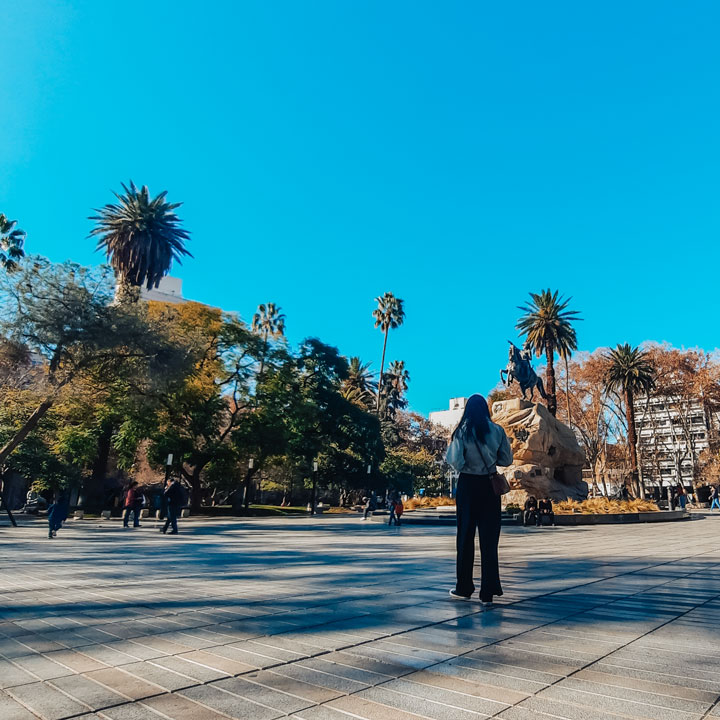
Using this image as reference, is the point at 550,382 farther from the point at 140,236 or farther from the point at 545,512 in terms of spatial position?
the point at 140,236

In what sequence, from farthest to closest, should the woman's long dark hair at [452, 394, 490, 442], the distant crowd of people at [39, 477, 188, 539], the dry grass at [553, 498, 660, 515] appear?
the dry grass at [553, 498, 660, 515] < the distant crowd of people at [39, 477, 188, 539] < the woman's long dark hair at [452, 394, 490, 442]

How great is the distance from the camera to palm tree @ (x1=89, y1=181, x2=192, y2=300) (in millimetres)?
37250

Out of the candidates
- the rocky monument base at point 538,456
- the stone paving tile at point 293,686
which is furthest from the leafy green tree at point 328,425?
the stone paving tile at point 293,686

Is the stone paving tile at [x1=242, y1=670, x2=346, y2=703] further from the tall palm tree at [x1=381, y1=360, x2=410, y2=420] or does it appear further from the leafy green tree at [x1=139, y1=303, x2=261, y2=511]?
the tall palm tree at [x1=381, y1=360, x2=410, y2=420]

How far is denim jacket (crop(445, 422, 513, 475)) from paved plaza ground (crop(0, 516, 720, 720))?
1184 millimetres

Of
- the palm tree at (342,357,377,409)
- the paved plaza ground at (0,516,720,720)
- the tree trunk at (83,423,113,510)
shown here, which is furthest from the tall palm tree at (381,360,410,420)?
Result: the paved plaza ground at (0,516,720,720)

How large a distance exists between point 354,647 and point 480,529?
6.18 feet

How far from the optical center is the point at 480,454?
16.4 ft

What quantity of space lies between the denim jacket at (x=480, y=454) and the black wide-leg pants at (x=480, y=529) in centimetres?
8

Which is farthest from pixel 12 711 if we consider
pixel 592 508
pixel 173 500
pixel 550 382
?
pixel 550 382

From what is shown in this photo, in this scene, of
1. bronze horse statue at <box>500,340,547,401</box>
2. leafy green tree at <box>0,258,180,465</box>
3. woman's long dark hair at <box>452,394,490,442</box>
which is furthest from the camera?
bronze horse statue at <box>500,340,547,401</box>

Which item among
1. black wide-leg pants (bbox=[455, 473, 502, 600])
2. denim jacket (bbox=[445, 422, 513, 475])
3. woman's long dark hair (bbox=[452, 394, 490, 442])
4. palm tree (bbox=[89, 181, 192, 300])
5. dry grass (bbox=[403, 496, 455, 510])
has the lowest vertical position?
dry grass (bbox=[403, 496, 455, 510])

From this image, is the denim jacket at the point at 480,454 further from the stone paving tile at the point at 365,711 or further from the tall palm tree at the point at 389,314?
the tall palm tree at the point at 389,314

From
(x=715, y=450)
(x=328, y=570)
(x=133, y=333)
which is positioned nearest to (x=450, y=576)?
(x=328, y=570)
